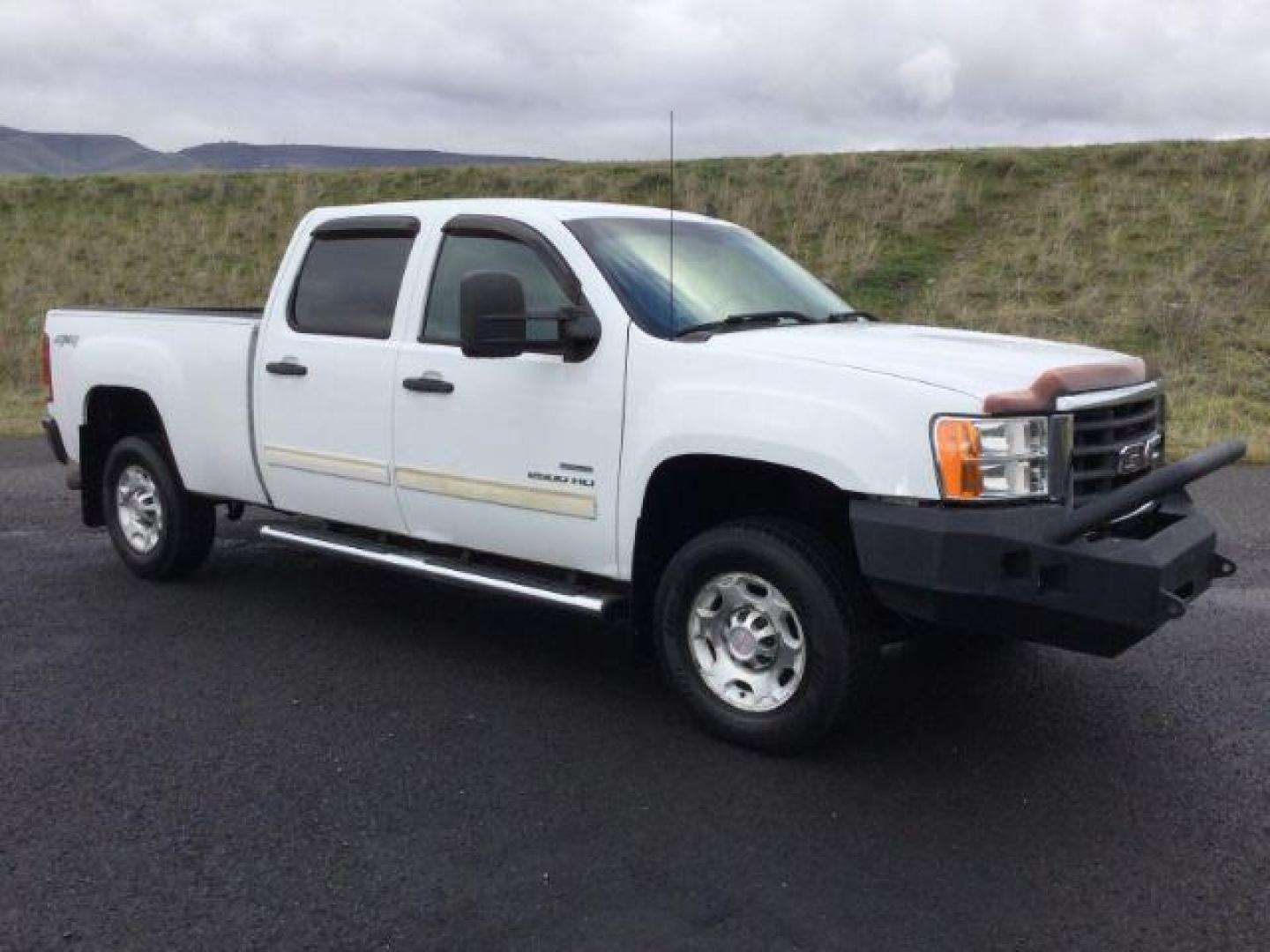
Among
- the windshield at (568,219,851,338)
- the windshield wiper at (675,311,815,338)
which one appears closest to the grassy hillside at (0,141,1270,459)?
the windshield at (568,219,851,338)

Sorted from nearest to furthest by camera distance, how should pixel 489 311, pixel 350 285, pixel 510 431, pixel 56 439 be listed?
pixel 489 311, pixel 510 431, pixel 350 285, pixel 56 439

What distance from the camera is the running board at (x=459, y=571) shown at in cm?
479

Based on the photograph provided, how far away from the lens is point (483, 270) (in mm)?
5156

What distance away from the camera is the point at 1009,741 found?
4.62 meters

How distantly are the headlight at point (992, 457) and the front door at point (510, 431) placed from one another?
125cm

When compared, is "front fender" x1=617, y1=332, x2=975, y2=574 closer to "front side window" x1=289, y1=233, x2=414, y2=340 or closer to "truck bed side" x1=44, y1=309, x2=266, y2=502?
"front side window" x1=289, y1=233, x2=414, y2=340

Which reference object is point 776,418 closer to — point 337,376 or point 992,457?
point 992,457

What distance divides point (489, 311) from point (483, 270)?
644 mm

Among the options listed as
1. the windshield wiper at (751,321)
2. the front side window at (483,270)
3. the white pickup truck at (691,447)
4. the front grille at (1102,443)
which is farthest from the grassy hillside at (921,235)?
the front side window at (483,270)

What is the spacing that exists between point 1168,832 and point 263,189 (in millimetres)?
30958

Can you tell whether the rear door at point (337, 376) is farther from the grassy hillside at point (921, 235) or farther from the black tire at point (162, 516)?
the grassy hillside at point (921, 235)

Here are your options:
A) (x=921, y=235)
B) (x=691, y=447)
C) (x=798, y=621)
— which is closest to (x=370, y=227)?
(x=691, y=447)

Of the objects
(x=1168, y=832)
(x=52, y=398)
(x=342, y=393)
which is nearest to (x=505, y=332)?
(x=342, y=393)

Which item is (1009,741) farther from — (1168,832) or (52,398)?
(52,398)
